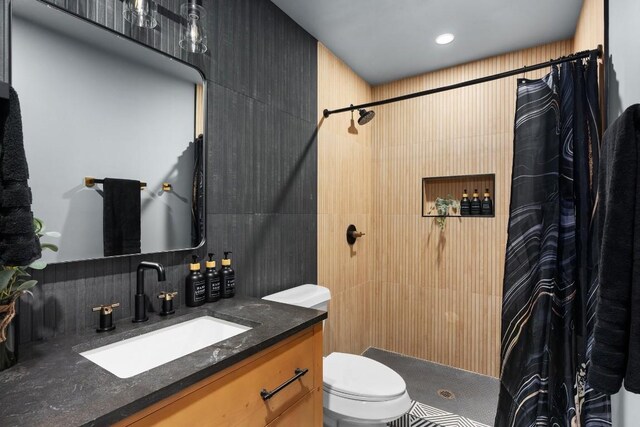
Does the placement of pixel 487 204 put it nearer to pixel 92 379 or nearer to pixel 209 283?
pixel 209 283

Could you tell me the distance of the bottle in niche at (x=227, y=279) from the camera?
1.48 meters

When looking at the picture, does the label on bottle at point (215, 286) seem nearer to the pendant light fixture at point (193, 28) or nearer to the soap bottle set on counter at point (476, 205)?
the pendant light fixture at point (193, 28)

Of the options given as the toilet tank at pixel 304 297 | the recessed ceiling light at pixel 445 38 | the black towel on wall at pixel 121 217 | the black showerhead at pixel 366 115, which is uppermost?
the recessed ceiling light at pixel 445 38

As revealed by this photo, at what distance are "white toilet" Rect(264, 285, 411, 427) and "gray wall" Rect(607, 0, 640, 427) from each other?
0.81 meters

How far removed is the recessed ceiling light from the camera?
2217 mm

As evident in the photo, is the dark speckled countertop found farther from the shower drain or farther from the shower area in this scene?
the shower drain

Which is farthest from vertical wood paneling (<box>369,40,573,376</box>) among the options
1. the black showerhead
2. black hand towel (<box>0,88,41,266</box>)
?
black hand towel (<box>0,88,41,266</box>)

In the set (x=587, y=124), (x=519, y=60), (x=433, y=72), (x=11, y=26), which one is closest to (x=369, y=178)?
(x=433, y=72)

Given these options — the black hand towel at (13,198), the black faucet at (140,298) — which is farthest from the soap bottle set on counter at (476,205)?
the black hand towel at (13,198)

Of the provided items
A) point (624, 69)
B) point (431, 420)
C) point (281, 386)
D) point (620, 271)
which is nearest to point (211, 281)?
point (281, 386)

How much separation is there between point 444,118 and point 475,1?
0.92 m

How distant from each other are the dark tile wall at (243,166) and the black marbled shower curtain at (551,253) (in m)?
1.23

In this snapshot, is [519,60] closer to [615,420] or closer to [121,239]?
[615,420]

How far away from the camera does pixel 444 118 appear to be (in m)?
2.67
